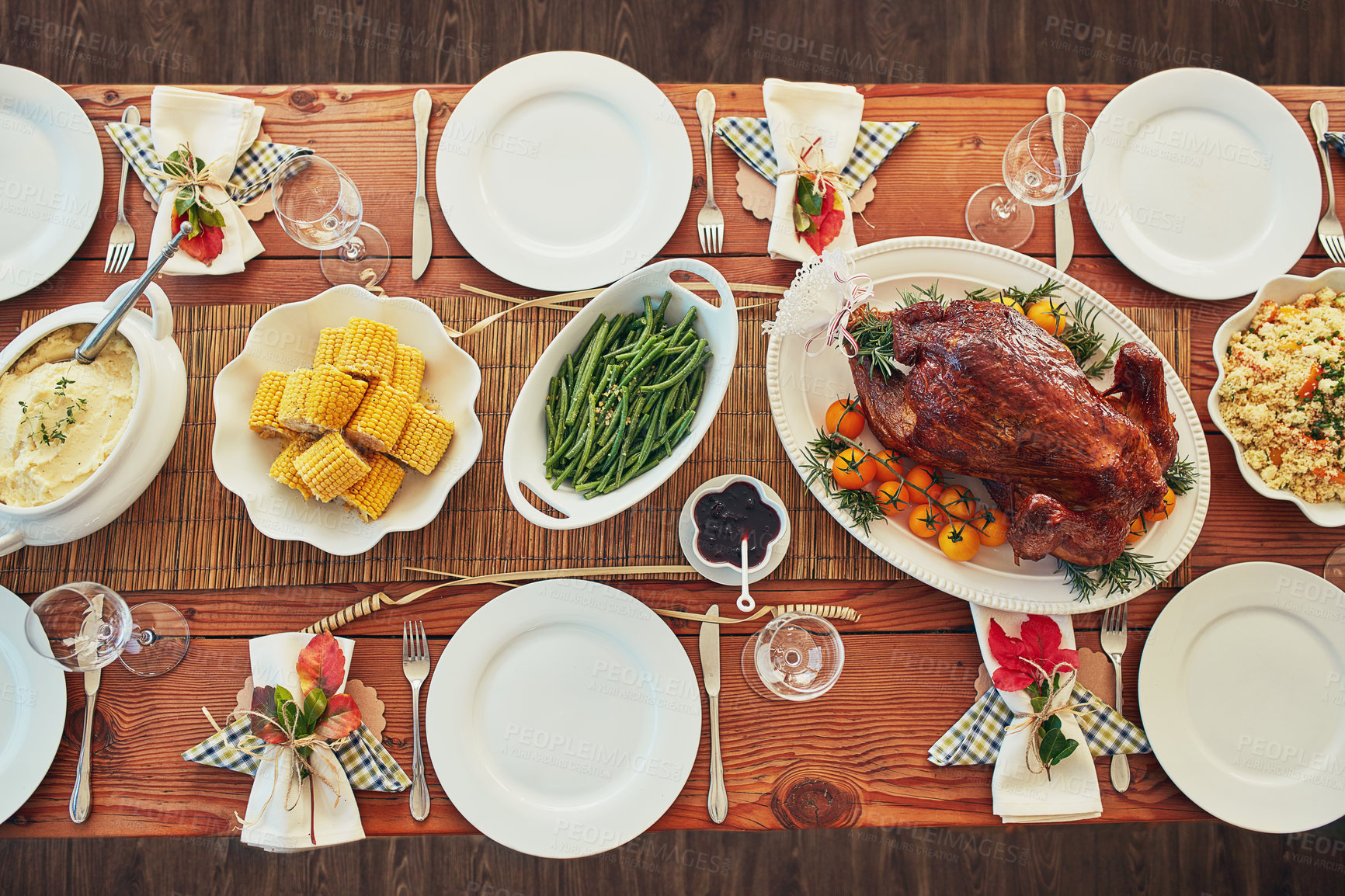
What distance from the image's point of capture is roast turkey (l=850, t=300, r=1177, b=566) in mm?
1857

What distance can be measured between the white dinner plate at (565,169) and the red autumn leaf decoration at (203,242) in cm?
62

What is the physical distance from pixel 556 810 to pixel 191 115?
218 cm

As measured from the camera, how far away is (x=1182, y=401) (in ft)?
7.12

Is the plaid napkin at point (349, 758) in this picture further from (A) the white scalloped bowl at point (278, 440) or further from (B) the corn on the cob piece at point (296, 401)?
(B) the corn on the cob piece at point (296, 401)

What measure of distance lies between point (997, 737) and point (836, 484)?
0.81m

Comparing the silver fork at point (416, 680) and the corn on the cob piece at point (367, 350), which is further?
the silver fork at point (416, 680)

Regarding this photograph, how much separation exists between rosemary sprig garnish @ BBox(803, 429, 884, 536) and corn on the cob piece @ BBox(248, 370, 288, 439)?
1.35 m

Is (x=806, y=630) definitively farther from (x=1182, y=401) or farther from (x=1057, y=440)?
(x=1182, y=401)

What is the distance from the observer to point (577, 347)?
2.04m

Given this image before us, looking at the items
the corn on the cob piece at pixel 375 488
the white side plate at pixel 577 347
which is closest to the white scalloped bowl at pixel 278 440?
the corn on the cob piece at pixel 375 488

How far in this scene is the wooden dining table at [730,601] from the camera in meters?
2.09

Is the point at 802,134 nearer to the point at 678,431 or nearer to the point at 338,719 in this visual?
the point at 678,431

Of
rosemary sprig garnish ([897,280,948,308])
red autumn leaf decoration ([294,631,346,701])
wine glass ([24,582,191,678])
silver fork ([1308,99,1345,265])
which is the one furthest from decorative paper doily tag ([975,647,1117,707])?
wine glass ([24,582,191,678])

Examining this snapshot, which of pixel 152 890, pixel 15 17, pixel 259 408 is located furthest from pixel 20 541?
pixel 15 17
